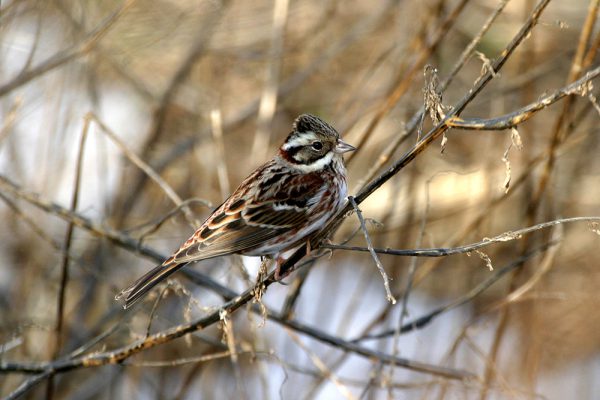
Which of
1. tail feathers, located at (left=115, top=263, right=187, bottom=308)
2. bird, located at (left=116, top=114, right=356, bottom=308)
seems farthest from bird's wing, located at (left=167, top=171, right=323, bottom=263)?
tail feathers, located at (left=115, top=263, right=187, bottom=308)

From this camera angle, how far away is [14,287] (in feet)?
16.4

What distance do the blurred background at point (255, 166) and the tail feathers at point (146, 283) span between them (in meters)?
0.41

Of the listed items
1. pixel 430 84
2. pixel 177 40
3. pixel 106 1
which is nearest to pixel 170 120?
pixel 177 40

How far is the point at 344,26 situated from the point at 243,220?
4.10m

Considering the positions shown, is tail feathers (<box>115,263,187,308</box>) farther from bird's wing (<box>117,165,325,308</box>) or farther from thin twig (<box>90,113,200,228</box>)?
thin twig (<box>90,113,200,228</box>)

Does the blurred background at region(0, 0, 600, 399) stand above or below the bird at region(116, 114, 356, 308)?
above

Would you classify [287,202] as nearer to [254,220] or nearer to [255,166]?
[254,220]

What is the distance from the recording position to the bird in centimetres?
317

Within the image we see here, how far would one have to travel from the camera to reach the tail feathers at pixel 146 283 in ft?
9.23

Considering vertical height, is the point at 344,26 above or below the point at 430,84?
above

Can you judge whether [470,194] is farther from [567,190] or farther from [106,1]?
[106,1]

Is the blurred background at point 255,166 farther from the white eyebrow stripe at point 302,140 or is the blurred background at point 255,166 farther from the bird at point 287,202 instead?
the white eyebrow stripe at point 302,140

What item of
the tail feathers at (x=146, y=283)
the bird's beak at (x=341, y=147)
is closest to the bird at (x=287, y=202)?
the bird's beak at (x=341, y=147)

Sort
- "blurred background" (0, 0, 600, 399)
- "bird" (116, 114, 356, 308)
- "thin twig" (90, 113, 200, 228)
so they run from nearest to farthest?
1. "bird" (116, 114, 356, 308)
2. "thin twig" (90, 113, 200, 228)
3. "blurred background" (0, 0, 600, 399)
